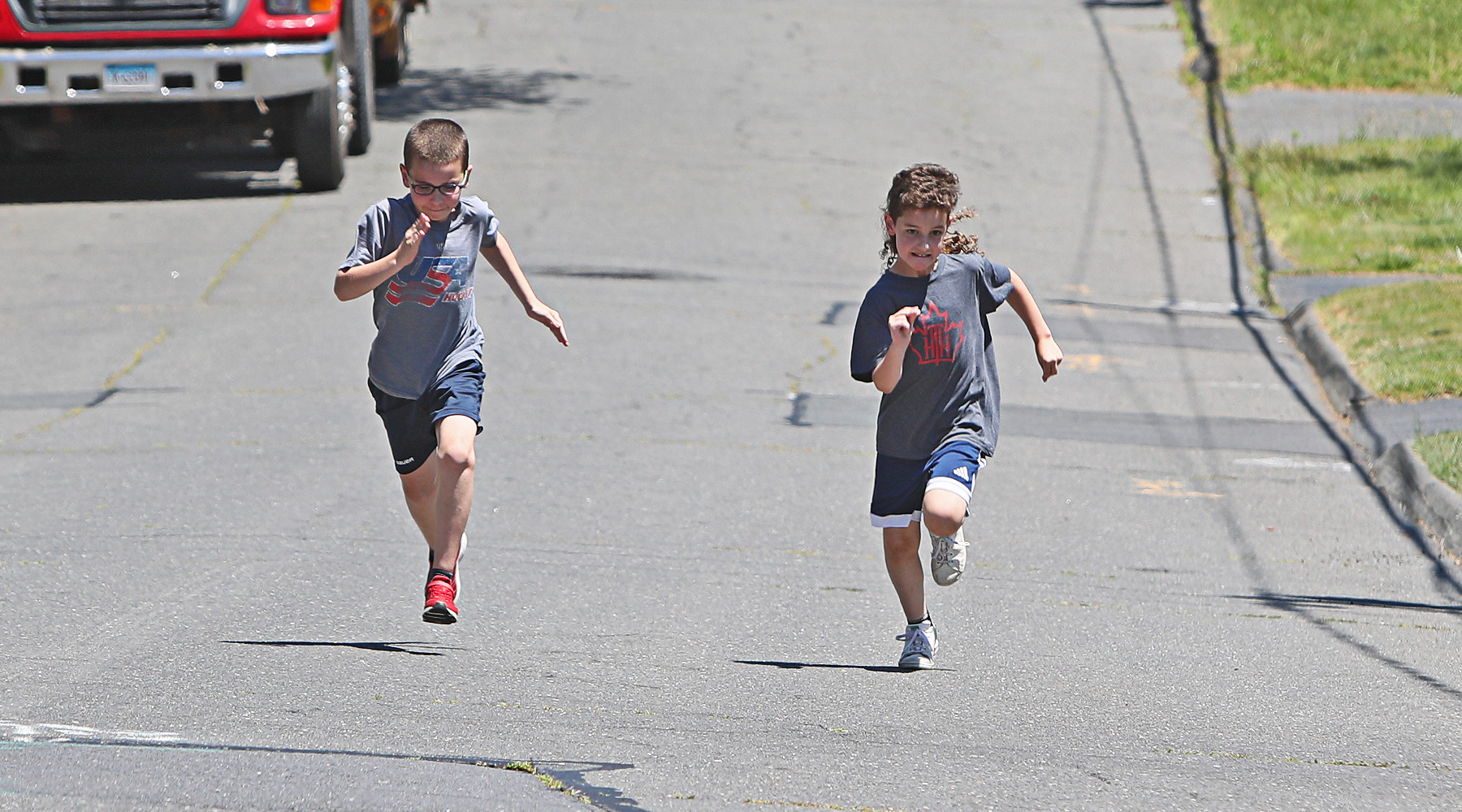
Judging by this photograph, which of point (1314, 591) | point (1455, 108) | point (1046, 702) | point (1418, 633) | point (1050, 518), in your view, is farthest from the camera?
point (1455, 108)

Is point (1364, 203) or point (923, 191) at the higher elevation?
point (923, 191)

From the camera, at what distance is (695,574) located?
6621 millimetres

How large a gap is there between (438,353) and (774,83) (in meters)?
14.6

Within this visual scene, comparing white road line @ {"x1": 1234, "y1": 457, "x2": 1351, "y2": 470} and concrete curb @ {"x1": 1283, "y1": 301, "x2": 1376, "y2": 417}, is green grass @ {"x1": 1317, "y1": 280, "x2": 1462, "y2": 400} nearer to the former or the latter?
concrete curb @ {"x1": 1283, "y1": 301, "x2": 1376, "y2": 417}

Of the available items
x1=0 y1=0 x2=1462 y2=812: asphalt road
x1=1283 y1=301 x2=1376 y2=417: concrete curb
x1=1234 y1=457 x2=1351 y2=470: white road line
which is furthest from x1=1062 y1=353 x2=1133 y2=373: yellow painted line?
x1=1234 y1=457 x2=1351 y2=470: white road line

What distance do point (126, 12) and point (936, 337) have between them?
8764mm

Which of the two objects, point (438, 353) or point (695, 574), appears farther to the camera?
point (695, 574)

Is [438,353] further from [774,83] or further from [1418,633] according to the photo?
[774,83]

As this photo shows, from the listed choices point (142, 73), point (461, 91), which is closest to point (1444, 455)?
point (142, 73)

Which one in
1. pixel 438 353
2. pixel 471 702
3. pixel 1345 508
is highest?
pixel 438 353

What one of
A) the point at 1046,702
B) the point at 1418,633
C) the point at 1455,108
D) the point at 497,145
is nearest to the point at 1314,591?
the point at 1418,633

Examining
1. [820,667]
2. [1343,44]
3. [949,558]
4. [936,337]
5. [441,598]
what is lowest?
[820,667]

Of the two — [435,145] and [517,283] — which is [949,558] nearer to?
[517,283]

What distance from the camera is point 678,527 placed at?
7.32m
